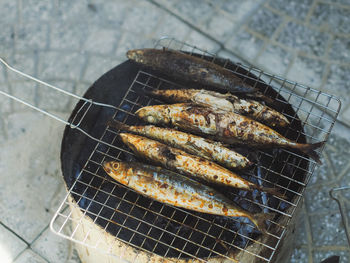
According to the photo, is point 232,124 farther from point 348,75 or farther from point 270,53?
point 348,75

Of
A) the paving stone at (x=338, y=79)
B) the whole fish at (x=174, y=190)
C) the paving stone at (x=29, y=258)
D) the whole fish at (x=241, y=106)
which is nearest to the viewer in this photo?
the whole fish at (x=174, y=190)

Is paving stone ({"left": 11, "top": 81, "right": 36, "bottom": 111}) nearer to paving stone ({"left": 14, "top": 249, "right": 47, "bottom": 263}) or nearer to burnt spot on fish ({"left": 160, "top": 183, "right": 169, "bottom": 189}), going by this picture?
paving stone ({"left": 14, "top": 249, "right": 47, "bottom": 263})

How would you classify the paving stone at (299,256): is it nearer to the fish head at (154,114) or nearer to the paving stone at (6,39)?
the fish head at (154,114)

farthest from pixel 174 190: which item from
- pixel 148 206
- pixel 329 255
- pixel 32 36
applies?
pixel 32 36

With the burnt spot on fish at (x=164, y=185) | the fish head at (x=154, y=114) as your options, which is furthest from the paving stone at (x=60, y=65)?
the burnt spot on fish at (x=164, y=185)

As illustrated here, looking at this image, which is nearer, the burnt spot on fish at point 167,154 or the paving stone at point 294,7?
the burnt spot on fish at point 167,154

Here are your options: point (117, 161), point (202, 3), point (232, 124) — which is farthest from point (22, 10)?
point (232, 124)

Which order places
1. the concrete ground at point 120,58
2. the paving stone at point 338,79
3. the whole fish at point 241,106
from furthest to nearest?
the paving stone at point 338,79
the concrete ground at point 120,58
the whole fish at point 241,106

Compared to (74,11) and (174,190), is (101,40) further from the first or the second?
(174,190)
